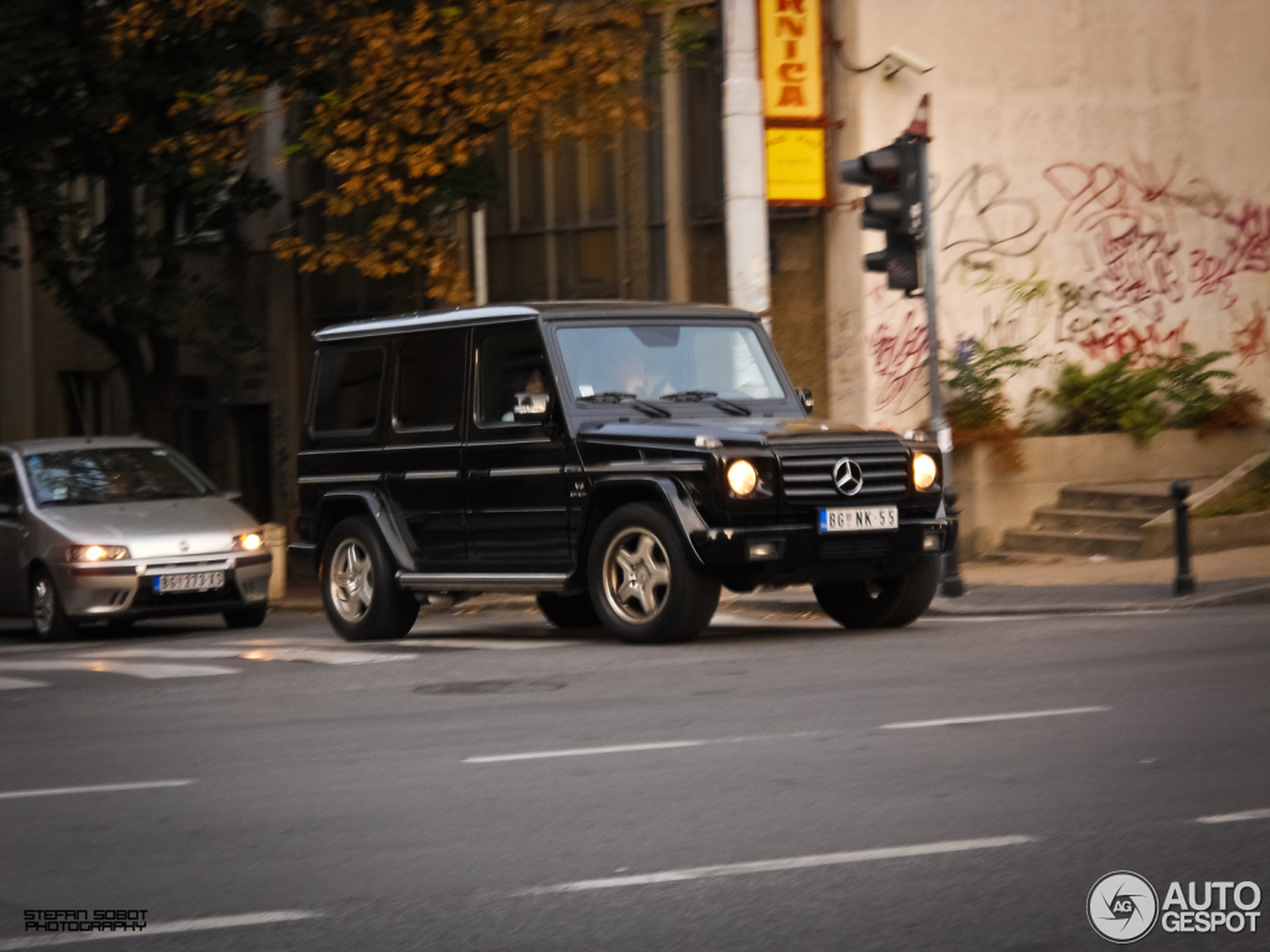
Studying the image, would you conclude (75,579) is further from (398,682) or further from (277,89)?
(277,89)

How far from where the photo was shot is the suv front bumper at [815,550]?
1172cm

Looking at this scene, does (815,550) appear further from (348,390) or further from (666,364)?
(348,390)

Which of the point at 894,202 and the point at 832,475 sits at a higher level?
the point at 894,202

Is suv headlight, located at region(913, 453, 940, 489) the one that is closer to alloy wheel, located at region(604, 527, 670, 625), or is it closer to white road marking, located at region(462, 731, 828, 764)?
alloy wheel, located at region(604, 527, 670, 625)

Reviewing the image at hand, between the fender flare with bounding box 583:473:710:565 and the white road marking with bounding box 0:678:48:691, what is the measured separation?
3.42m

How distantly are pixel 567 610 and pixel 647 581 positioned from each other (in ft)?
8.48

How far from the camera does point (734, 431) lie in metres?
12.1

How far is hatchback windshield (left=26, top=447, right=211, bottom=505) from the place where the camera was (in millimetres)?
17234

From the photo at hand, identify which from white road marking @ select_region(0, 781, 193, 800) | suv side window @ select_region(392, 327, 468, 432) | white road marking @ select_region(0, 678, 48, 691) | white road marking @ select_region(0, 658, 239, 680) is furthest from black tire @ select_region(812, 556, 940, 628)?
white road marking @ select_region(0, 781, 193, 800)

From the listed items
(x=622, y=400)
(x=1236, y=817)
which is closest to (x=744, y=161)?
(x=622, y=400)

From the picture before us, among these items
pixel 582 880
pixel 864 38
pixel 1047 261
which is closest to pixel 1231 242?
pixel 1047 261

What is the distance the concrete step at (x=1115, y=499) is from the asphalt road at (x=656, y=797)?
7.60m

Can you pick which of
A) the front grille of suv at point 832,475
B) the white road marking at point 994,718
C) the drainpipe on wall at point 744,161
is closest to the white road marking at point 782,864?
the white road marking at point 994,718

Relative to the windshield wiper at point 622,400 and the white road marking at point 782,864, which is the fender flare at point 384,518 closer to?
the windshield wiper at point 622,400
